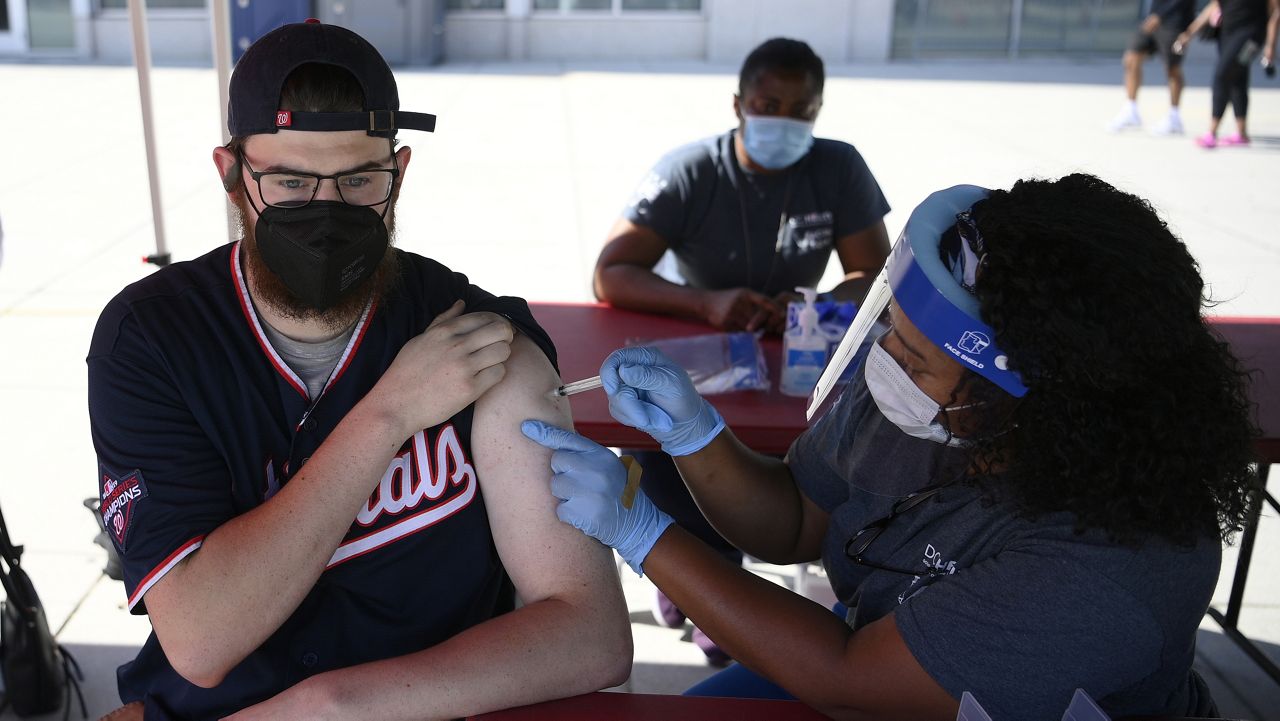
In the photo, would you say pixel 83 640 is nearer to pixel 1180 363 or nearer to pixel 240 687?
pixel 240 687

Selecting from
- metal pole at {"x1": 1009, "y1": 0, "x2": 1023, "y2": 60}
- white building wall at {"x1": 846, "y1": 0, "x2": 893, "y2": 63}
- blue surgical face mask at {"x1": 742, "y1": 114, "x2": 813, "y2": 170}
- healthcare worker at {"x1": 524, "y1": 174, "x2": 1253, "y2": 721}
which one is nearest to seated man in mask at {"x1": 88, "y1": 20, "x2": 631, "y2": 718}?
healthcare worker at {"x1": 524, "y1": 174, "x2": 1253, "y2": 721}

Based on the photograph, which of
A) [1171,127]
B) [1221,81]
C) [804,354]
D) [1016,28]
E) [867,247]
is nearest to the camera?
[804,354]

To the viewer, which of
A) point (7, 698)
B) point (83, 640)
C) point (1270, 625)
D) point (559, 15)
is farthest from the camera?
point (559, 15)

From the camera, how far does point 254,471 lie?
1490 millimetres

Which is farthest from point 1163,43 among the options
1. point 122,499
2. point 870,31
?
point 122,499

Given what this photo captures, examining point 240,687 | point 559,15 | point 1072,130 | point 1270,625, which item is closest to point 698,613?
point 240,687

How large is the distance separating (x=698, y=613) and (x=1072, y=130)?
9655 millimetres

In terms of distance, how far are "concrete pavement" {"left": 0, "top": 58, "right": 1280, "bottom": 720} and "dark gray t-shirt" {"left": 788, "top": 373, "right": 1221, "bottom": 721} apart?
795 millimetres

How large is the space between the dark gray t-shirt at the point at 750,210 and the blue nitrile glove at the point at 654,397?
4.80 ft

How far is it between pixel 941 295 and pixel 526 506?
0.62m

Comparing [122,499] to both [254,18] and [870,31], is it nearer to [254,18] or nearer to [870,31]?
[254,18]

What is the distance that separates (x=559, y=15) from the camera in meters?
14.9

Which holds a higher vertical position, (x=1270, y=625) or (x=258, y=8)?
(x=258, y=8)

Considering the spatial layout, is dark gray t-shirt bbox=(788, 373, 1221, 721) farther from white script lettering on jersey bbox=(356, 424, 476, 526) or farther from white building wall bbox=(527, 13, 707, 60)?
white building wall bbox=(527, 13, 707, 60)
